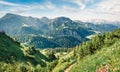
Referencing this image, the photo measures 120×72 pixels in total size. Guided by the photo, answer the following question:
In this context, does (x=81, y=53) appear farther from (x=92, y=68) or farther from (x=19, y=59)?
(x=19, y=59)

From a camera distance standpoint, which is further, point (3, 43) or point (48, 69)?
point (3, 43)

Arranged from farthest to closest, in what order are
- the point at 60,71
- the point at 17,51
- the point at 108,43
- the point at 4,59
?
the point at 17,51, the point at 4,59, the point at 108,43, the point at 60,71

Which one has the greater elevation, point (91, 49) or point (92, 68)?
point (92, 68)

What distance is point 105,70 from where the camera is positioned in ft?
58.3

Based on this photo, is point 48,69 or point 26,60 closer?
point 48,69

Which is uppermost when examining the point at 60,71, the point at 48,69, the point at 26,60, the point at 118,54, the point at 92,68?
the point at 118,54

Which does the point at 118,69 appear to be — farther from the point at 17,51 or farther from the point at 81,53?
the point at 17,51

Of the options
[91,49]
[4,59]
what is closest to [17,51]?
[4,59]

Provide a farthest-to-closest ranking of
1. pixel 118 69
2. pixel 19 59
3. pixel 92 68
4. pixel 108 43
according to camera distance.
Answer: pixel 19 59 < pixel 108 43 < pixel 92 68 < pixel 118 69

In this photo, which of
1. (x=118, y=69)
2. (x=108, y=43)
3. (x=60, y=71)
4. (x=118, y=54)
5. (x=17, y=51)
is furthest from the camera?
(x=17, y=51)

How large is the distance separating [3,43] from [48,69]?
131 m

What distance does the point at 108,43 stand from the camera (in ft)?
230

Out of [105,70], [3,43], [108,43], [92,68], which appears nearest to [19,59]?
[3,43]

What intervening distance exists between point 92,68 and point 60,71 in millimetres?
27328
